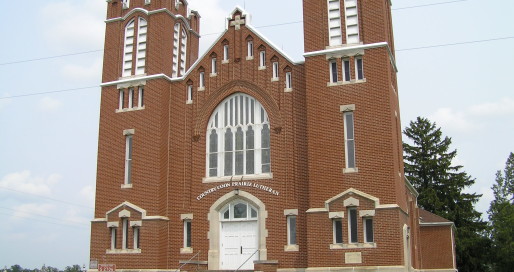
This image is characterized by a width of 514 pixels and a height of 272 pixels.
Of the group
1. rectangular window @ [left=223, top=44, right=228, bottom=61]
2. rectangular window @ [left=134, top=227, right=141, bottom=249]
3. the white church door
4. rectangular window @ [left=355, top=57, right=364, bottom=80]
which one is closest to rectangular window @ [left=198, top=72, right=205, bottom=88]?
rectangular window @ [left=223, top=44, right=228, bottom=61]

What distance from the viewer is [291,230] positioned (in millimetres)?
24109

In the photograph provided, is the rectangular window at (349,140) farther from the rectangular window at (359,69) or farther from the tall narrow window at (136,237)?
the tall narrow window at (136,237)

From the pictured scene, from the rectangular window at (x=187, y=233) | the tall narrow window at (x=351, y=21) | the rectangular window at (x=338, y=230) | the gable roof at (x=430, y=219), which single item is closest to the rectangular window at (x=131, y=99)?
the rectangular window at (x=187, y=233)

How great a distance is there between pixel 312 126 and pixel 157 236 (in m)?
8.53

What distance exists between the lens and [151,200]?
2566cm

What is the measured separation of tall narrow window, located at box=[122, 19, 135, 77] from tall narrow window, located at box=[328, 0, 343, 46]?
10.2m

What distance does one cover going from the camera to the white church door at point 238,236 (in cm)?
2470

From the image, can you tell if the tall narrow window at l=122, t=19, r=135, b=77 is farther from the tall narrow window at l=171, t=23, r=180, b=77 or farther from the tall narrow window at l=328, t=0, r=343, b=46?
the tall narrow window at l=328, t=0, r=343, b=46

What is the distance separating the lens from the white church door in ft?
81.0

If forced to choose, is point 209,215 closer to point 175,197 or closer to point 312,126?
point 175,197

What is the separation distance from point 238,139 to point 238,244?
4.81 m

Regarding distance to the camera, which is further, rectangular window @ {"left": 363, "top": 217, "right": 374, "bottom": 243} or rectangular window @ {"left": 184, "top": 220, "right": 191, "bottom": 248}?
rectangular window @ {"left": 184, "top": 220, "right": 191, "bottom": 248}

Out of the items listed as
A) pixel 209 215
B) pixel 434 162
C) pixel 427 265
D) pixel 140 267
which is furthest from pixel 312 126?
pixel 434 162

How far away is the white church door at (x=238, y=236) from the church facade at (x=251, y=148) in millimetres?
48
